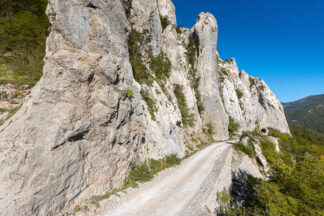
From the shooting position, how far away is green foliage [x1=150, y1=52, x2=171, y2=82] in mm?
22000

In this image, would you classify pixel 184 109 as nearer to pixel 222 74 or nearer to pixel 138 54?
pixel 138 54

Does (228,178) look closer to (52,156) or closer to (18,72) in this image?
(52,156)

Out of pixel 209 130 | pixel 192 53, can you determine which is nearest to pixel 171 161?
pixel 209 130

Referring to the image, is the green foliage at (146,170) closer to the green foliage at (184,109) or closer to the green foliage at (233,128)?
the green foliage at (184,109)

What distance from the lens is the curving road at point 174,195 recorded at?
682cm

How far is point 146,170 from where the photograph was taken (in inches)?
417

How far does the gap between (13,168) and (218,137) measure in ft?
102

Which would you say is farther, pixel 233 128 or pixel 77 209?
pixel 233 128

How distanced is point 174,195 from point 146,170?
Answer: 3.11 m

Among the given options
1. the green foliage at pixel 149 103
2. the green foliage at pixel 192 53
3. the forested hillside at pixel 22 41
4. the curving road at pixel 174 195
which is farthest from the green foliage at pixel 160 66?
the curving road at pixel 174 195

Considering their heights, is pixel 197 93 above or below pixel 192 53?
below

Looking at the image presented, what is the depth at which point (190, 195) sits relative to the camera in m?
8.36

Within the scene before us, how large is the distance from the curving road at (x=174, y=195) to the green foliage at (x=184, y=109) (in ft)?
39.9

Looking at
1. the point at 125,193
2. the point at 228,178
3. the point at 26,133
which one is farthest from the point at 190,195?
the point at 26,133
